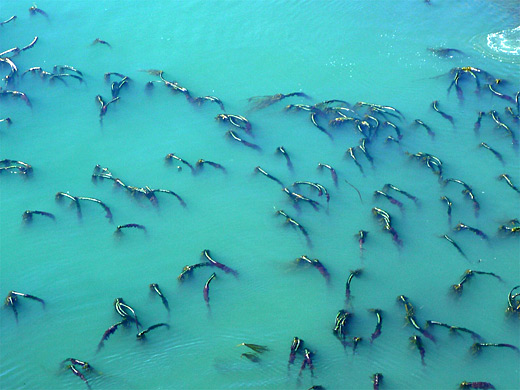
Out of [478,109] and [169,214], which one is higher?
[478,109]

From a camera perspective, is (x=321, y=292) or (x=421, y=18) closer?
(x=321, y=292)

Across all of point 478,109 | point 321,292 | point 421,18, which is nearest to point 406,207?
point 321,292

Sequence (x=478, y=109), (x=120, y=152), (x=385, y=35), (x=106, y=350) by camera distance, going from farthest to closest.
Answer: (x=385, y=35)
(x=478, y=109)
(x=120, y=152)
(x=106, y=350)

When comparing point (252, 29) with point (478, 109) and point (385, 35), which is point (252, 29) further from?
point (478, 109)

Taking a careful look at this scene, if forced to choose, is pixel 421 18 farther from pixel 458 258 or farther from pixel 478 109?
pixel 458 258

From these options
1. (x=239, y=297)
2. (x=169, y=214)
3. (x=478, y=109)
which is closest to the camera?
(x=239, y=297)

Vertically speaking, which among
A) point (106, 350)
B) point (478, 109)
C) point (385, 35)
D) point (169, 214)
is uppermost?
point (385, 35)
